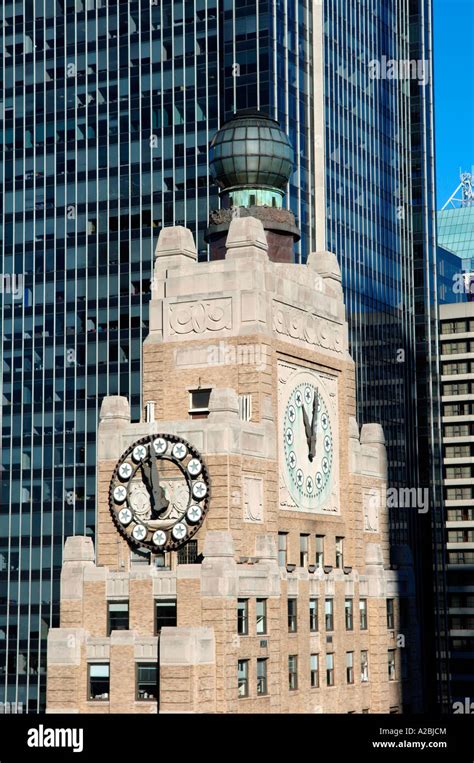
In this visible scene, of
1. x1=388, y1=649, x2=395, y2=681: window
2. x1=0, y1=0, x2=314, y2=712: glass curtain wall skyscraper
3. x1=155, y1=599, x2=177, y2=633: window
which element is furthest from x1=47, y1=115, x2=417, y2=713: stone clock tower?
x1=0, y1=0, x2=314, y2=712: glass curtain wall skyscraper

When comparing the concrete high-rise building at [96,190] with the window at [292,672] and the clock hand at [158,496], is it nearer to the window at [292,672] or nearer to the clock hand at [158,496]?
the window at [292,672]

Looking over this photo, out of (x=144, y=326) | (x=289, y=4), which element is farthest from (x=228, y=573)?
(x=289, y=4)

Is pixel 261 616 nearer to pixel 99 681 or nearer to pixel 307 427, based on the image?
pixel 99 681

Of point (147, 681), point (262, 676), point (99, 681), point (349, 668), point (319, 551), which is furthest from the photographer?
point (349, 668)

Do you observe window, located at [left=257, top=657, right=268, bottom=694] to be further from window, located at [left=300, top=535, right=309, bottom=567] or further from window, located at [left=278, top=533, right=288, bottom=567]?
window, located at [left=300, top=535, right=309, bottom=567]

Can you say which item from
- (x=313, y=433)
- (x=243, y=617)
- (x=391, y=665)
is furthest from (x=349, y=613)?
(x=243, y=617)

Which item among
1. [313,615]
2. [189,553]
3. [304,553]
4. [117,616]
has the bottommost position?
[313,615]

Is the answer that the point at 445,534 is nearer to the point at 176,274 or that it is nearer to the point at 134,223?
the point at 134,223

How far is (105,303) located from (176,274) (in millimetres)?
87750

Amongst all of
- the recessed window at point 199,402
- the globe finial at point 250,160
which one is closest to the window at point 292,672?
the recessed window at point 199,402

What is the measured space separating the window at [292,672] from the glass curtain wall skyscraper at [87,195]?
84082 millimetres

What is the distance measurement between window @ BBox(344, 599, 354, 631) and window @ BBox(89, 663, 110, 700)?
15907mm

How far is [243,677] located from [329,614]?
983cm

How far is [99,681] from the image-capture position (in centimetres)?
7244
